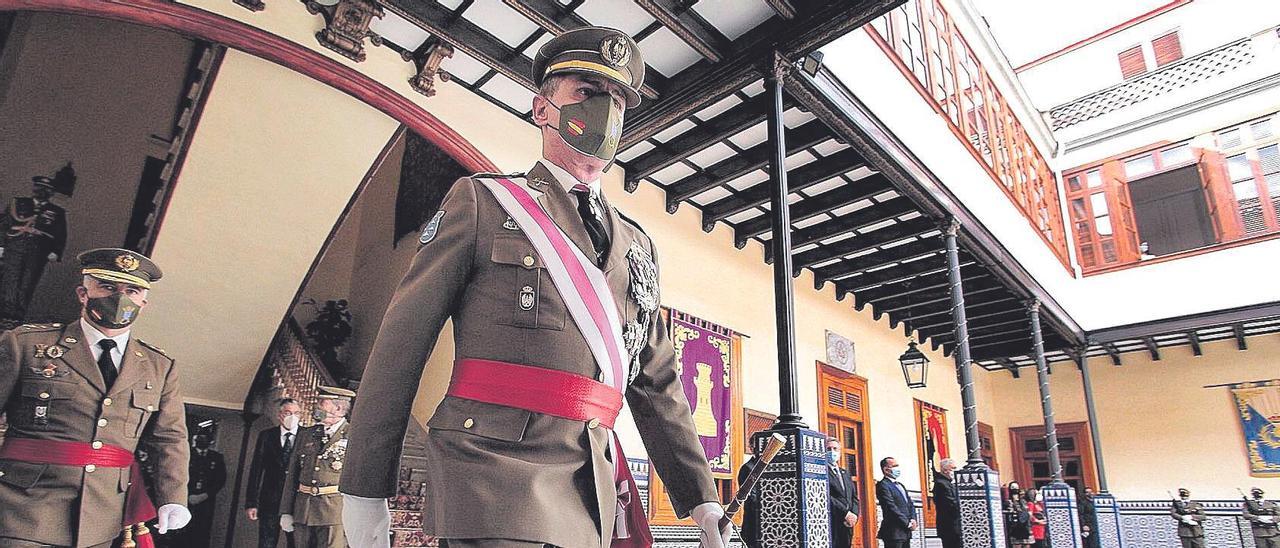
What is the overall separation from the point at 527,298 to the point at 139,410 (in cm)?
244

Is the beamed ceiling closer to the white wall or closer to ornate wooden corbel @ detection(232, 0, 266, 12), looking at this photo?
ornate wooden corbel @ detection(232, 0, 266, 12)

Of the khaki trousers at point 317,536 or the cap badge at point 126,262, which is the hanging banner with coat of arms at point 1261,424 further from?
the cap badge at point 126,262

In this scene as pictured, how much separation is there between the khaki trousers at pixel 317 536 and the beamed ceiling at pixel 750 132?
3.00m

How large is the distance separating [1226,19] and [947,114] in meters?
7.92

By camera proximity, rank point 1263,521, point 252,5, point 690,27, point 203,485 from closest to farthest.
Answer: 1. point 252,5
2. point 690,27
3. point 203,485
4. point 1263,521

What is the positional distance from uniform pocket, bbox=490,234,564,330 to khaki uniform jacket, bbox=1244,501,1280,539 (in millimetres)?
12567

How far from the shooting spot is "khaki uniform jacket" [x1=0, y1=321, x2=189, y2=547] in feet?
8.08

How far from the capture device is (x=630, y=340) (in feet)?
4.30

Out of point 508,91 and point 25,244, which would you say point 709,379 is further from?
point 25,244

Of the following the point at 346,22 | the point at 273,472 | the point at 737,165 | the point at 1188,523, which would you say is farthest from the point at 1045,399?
the point at 346,22

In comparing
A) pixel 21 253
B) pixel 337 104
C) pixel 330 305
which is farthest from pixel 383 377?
pixel 330 305

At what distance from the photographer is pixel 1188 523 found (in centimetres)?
1034

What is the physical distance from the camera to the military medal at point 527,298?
3.77 feet

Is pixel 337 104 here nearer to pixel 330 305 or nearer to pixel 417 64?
pixel 417 64
